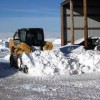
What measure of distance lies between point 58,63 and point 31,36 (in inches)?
156

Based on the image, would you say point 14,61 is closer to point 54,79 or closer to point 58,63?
point 58,63

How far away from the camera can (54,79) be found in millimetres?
15039

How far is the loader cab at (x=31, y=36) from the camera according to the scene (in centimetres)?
2000

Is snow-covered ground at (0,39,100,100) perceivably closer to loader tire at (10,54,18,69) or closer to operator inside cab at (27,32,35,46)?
loader tire at (10,54,18,69)

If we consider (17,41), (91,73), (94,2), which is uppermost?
(94,2)

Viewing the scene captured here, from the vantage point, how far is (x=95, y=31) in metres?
32.8

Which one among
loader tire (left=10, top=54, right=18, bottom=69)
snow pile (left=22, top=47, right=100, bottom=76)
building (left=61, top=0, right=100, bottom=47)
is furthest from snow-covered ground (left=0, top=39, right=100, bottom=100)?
building (left=61, top=0, right=100, bottom=47)

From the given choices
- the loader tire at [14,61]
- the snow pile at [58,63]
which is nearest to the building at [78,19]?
the loader tire at [14,61]

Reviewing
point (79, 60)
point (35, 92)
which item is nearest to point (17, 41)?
point (79, 60)

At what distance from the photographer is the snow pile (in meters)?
16.4

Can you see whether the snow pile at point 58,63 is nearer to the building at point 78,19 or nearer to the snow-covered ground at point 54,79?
the snow-covered ground at point 54,79

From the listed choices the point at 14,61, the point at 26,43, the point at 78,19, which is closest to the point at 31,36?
the point at 26,43

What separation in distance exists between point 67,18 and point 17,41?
473 inches

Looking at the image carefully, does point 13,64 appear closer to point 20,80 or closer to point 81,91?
point 20,80
